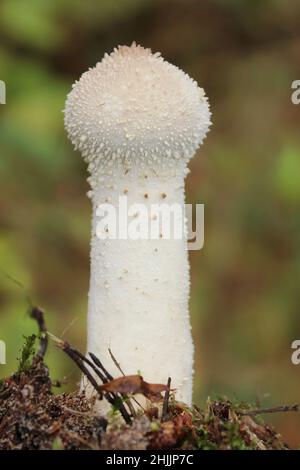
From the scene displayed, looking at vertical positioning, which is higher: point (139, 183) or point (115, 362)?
point (139, 183)

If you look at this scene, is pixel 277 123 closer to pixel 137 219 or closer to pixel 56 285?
pixel 56 285

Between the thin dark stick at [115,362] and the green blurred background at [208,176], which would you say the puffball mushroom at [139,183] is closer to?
the thin dark stick at [115,362]

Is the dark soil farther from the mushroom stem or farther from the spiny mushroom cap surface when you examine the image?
the spiny mushroom cap surface

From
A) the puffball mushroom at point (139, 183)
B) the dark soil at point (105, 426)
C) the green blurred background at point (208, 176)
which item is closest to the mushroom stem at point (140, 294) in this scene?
the puffball mushroom at point (139, 183)

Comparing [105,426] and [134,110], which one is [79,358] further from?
[134,110]

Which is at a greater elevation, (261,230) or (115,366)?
(261,230)

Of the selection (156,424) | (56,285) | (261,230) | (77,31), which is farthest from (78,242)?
(156,424)

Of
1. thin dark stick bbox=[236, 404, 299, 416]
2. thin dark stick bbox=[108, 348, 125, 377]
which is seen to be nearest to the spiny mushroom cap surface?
thin dark stick bbox=[108, 348, 125, 377]

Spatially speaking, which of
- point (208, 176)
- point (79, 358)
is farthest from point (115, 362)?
point (208, 176)
